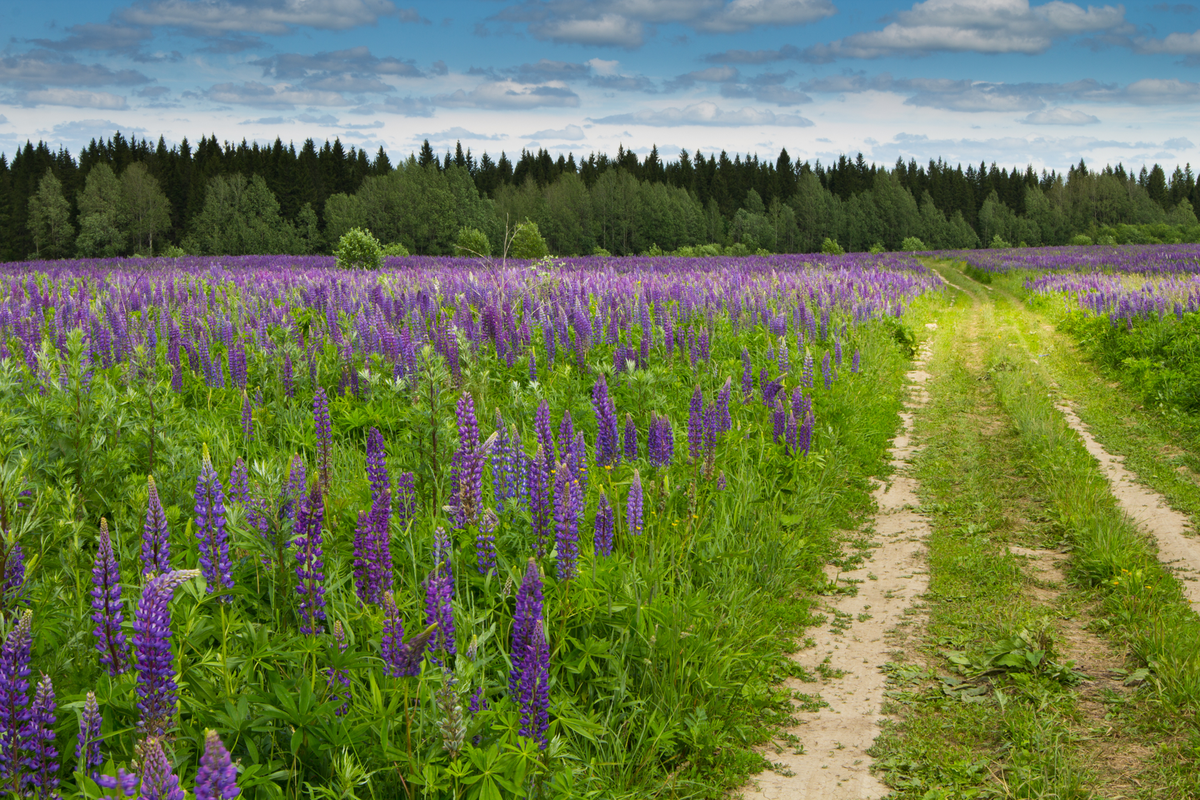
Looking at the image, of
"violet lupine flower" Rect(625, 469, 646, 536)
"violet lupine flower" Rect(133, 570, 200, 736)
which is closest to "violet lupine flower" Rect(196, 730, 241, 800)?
"violet lupine flower" Rect(133, 570, 200, 736)

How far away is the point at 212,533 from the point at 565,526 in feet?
4.69

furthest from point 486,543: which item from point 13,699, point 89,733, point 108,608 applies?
point 13,699

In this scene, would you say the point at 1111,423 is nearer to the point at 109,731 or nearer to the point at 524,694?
the point at 524,694

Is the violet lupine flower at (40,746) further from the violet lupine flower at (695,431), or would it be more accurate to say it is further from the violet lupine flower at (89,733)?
the violet lupine flower at (695,431)

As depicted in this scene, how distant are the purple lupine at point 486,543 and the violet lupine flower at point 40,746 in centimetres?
176

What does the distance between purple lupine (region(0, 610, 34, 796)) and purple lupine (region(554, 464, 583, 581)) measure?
193 centimetres

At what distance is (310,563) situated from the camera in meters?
3.09

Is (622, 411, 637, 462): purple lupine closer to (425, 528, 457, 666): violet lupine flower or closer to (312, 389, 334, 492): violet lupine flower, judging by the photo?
(312, 389, 334, 492): violet lupine flower

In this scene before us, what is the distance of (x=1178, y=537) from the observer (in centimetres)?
647

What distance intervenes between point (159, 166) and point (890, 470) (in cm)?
9973

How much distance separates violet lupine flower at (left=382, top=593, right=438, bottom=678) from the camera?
8.15 ft

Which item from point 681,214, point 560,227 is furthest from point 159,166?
point 681,214

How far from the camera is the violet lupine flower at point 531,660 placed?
2.84 meters

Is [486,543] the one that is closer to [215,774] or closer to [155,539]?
[155,539]
